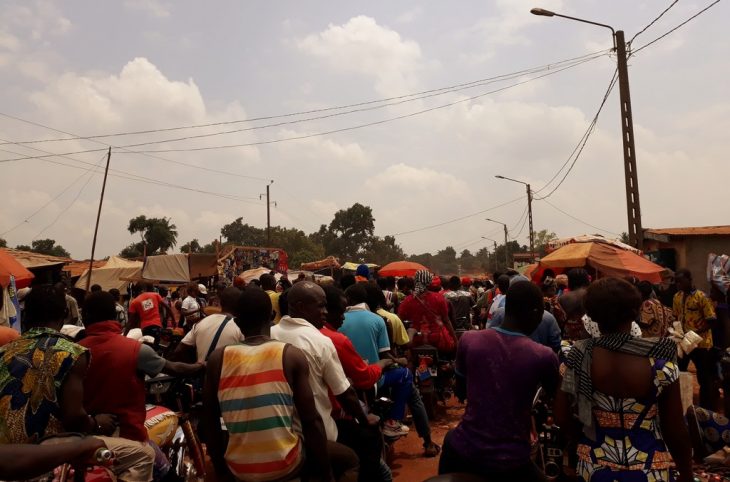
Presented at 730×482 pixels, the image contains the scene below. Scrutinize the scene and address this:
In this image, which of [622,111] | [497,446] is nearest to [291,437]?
[497,446]

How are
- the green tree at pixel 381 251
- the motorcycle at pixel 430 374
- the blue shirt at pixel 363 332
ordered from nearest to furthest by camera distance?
the blue shirt at pixel 363 332, the motorcycle at pixel 430 374, the green tree at pixel 381 251

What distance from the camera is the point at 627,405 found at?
2775 mm

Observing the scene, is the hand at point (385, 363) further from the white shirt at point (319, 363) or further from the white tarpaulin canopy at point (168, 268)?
the white tarpaulin canopy at point (168, 268)

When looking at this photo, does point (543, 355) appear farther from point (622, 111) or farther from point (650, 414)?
point (622, 111)

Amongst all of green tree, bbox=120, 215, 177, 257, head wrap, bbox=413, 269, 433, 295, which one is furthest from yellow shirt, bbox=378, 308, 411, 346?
green tree, bbox=120, 215, 177, 257

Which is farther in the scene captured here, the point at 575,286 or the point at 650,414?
the point at 575,286

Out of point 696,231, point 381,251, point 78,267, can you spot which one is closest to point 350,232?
point 381,251

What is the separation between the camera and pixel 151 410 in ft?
14.0

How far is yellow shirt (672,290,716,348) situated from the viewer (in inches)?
321

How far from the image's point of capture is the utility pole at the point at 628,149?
13.7 m

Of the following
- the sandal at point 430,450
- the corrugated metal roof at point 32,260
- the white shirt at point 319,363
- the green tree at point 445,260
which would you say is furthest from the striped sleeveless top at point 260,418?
the green tree at point 445,260

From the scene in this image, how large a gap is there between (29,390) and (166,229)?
197 ft

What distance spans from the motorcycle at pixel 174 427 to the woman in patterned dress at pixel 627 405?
2.86 m

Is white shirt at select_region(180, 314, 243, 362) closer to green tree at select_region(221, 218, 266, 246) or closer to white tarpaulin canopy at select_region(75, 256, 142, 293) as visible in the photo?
white tarpaulin canopy at select_region(75, 256, 142, 293)
